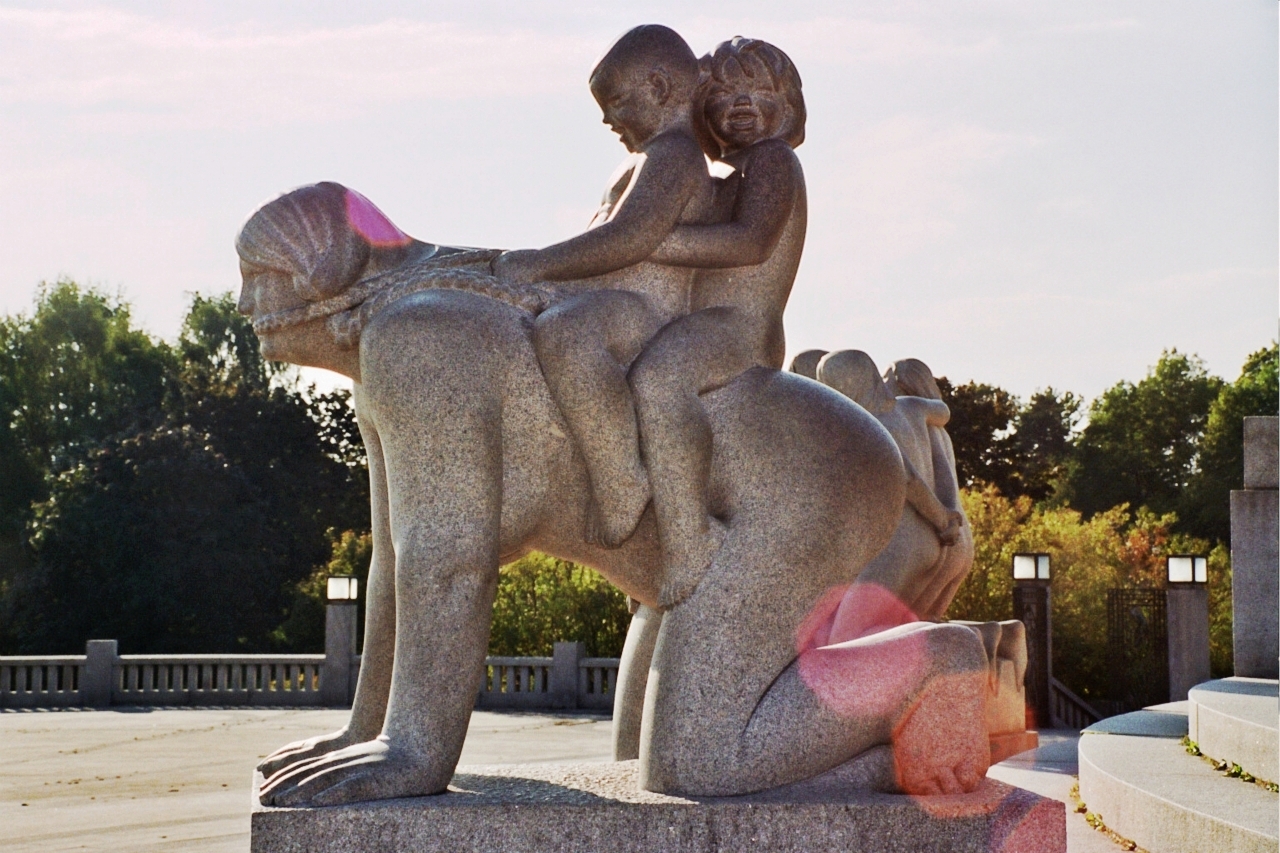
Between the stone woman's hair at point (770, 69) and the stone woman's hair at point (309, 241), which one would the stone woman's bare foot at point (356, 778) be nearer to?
the stone woman's hair at point (309, 241)

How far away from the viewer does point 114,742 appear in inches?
536

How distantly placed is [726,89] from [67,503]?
1236 inches

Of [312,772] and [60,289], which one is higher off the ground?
[60,289]

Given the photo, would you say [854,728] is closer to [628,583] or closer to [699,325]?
[628,583]

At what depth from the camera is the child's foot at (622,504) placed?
355 cm

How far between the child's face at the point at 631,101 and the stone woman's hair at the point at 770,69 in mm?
245

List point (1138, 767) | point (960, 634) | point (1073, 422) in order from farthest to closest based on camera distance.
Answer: point (1073, 422) < point (1138, 767) < point (960, 634)

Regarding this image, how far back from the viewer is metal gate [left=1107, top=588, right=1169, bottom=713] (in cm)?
1969

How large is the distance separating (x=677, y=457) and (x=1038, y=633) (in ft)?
46.0

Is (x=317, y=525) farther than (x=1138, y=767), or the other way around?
(x=317, y=525)

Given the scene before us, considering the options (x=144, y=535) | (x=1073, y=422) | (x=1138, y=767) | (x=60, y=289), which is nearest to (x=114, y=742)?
(x=1138, y=767)

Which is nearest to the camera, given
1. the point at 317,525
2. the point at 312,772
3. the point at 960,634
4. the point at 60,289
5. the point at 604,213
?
the point at 312,772

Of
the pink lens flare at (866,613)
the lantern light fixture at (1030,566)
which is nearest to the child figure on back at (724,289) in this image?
the pink lens flare at (866,613)

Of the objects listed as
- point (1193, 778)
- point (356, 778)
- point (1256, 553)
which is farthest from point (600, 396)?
point (1256, 553)
